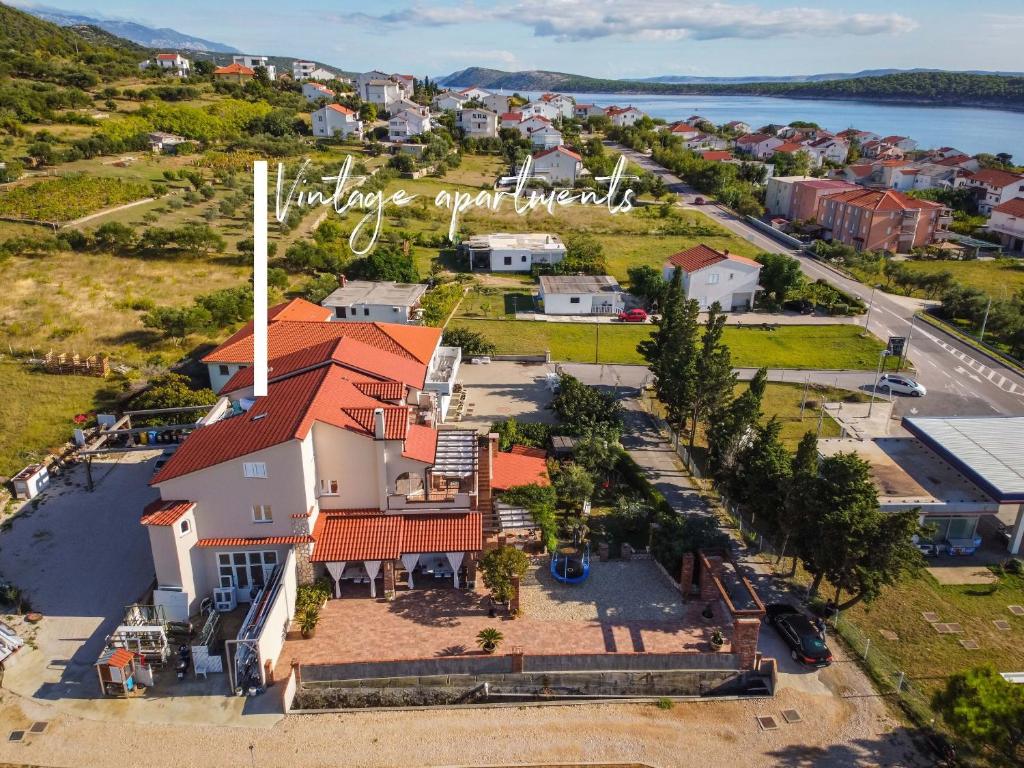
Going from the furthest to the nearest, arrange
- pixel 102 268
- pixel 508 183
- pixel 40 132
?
pixel 508 183, pixel 40 132, pixel 102 268

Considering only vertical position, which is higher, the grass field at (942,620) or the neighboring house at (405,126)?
the neighboring house at (405,126)

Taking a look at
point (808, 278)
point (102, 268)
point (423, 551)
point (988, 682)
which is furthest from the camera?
point (808, 278)

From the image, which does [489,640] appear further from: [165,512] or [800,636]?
[165,512]

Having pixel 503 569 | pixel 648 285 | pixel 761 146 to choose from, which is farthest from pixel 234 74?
pixel 503 569

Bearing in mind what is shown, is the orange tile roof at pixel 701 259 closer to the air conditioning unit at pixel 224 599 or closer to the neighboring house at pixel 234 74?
the air conditioning unit at pixel 224 599

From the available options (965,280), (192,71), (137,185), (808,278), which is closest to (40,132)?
(137,185)

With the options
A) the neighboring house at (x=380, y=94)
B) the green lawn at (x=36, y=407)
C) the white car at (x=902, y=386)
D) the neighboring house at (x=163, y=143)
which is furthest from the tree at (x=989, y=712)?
the neighboring house at (x=380, y=94)

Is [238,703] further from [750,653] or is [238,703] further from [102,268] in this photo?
[102,268]
